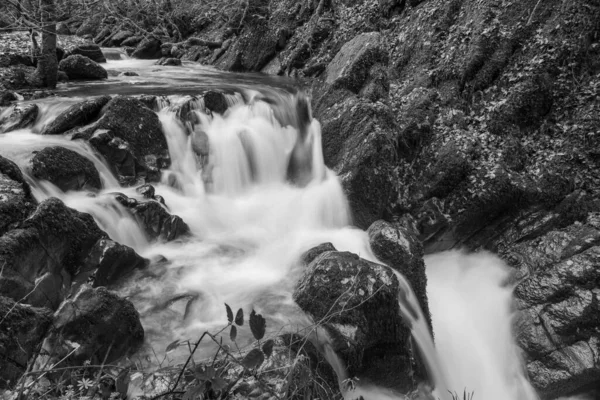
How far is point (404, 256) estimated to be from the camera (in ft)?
19.7

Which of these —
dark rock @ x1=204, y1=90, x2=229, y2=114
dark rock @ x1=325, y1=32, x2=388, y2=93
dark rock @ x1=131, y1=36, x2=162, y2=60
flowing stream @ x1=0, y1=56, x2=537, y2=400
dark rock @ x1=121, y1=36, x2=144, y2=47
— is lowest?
dark rock @ x1=121, y1=36, x2=144, y2=47

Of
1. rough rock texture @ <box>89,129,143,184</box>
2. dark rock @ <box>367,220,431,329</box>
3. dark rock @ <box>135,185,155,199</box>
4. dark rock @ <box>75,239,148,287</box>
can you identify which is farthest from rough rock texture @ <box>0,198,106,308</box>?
dark rock @ <box>367,220,431,329</box>

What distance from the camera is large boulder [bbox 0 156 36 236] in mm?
4439

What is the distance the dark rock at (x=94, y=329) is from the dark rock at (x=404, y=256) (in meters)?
3.68

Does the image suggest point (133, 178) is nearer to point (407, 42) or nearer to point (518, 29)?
A: point (407, 42)

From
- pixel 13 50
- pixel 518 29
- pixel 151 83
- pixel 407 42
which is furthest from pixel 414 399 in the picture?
pixel 13 50

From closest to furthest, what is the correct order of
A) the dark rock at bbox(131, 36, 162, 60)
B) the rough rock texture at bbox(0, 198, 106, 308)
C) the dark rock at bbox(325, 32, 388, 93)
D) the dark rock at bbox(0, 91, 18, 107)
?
1. the rough rock texture at bbox(0, 198, 106, 308)
2. the dark rock at bbox(0, 91, 18, 107)
3. the dark rock at bbox(325, 32, 388, 93)
4. the dark rock at bbox(131, 36, 162, 60)

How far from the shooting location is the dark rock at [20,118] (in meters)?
7.28

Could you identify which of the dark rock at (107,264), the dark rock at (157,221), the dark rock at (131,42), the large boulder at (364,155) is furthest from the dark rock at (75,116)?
the dark rock at (131,42)

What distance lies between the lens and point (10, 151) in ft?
20.4

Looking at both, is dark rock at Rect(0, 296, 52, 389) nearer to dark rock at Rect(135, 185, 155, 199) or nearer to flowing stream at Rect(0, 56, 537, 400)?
flowing stream at Rect(0, 56, 537, 400)

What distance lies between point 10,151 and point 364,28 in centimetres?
1037

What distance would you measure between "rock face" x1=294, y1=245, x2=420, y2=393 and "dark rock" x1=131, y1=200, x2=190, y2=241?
259 cm

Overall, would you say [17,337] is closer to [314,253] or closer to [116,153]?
[314,253]
